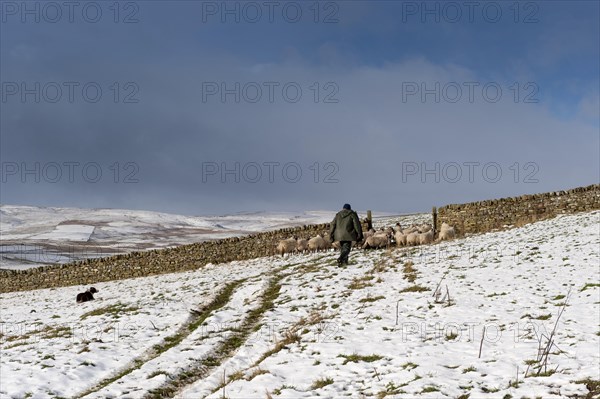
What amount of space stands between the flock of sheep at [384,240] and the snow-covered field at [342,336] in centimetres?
634

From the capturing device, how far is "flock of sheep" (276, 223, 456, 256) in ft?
89.4

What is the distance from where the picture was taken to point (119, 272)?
3719cm

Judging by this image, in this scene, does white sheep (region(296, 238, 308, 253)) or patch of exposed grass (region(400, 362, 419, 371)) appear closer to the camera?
patch of exposed grass (region(400, 362, 419, 371))

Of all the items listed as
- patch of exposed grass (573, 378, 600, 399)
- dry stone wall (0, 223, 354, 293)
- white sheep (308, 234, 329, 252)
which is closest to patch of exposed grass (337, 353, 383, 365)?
patch of exposed grass (573, 378, 600, 399)

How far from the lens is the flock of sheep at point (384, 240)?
1072 inches

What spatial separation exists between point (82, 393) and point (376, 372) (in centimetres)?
635

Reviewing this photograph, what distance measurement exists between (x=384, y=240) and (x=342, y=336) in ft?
54.9

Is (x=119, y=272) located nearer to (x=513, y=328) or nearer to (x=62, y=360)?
(x=62, y=360)

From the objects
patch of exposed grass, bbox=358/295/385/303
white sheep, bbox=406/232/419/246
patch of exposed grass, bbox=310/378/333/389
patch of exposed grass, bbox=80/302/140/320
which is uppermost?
white sheep, bbox=406/232/419/246

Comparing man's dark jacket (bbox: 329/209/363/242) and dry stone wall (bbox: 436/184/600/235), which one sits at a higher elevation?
dry stone wall (bbox: 436/184/600/235)

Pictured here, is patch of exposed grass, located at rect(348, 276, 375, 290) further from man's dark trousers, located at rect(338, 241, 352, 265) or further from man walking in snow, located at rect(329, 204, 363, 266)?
man's dark trousers, located at rect(338, 241, 352, 265)

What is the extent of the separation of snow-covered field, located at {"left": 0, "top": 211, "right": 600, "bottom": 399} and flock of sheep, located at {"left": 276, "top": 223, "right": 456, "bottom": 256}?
634cm

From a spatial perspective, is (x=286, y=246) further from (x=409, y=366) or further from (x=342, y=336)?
(x=409, y=366)

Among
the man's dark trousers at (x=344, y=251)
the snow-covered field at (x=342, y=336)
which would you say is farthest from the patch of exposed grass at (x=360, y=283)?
the man's dark trousers at (x=344, y=251)
